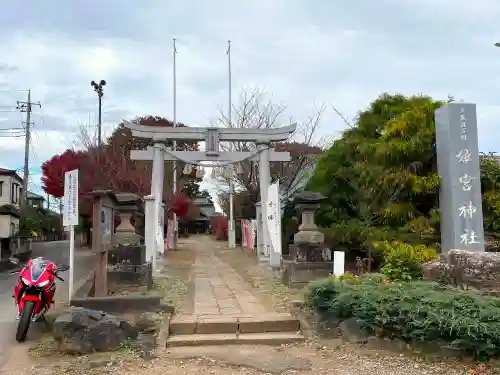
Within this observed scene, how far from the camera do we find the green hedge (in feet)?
17.8

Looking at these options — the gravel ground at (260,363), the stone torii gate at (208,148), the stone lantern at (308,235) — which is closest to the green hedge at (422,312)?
the gravel ground at (260,363)

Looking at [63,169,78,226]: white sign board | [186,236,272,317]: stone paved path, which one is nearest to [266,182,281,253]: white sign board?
[186,236,272,317]: stone paved path

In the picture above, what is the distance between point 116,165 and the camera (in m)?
28.4

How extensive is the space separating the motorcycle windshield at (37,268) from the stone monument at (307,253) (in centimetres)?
547

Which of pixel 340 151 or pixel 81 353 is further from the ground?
pixel 340 151

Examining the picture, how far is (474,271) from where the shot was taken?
25.1 ft

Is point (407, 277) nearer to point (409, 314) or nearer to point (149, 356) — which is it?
point (409, 314)

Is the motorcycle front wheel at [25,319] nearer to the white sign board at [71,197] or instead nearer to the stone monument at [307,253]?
the white sign board at [71,197]

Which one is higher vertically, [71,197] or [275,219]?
[71,197]

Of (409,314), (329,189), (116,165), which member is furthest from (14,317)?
(116,165)

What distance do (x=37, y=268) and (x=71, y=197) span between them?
76.6 inches

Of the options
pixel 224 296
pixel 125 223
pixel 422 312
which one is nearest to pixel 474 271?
pixel 422 312

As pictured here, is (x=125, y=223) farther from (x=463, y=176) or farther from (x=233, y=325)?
(x=463, y=176)

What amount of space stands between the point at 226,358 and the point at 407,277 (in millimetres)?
4052
